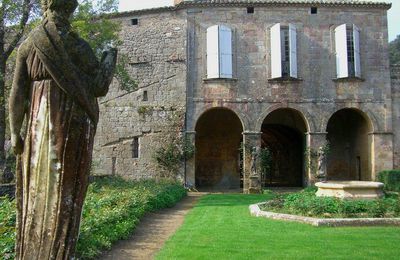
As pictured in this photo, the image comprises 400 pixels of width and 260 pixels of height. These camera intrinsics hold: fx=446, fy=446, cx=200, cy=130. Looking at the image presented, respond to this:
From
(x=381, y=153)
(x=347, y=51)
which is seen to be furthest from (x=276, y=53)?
(x=381, y=153)

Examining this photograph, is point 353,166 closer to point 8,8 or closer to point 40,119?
point 8,8

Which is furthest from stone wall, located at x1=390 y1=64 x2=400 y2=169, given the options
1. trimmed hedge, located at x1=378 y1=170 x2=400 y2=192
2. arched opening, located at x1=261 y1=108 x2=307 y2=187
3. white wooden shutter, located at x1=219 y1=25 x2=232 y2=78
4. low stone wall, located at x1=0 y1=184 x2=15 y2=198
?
low stone wall, located at x1=0 y1=184 x2=15 y2=198

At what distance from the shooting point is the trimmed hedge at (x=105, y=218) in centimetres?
660

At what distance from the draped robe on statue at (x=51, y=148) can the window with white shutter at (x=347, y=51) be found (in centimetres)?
2003

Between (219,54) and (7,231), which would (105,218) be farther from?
(219,54)

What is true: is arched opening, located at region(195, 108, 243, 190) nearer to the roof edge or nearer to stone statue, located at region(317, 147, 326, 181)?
stone statue, located at region(317, 147, 326, 181)

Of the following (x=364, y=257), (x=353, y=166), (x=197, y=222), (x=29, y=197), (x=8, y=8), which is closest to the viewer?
(x=29, y=197)

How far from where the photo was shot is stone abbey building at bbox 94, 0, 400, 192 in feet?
70.3

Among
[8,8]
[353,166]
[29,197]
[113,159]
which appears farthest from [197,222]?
[353,166]

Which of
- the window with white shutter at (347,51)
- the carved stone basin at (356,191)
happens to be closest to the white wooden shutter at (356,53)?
the window with white shutter at (347,51)

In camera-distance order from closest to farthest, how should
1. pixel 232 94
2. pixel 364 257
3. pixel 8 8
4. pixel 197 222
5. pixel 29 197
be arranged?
1. pixel 29 197
2. pixel 364 257
3. pixel 197 222
4. pixel 8 8
5. pixel 232 94

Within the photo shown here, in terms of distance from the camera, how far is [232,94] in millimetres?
21500

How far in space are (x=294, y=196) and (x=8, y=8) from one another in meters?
12.0

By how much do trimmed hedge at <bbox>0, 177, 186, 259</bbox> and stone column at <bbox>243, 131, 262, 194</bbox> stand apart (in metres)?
6.60
